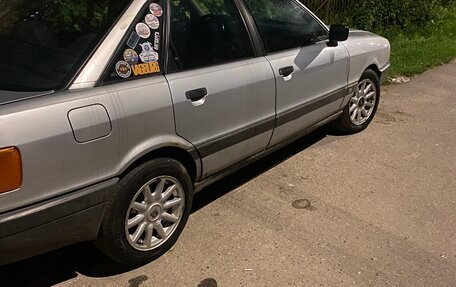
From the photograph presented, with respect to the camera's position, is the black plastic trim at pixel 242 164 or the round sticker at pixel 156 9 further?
the black plastic trim at pixel 242 164

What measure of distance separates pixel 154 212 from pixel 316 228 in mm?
1164

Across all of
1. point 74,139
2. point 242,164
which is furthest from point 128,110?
point 242,164

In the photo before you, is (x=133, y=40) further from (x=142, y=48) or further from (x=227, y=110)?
(x=227, y=110)

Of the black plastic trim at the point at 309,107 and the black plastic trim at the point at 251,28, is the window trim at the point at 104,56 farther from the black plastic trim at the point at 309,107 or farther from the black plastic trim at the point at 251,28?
the black plastic trim at the point at 309,107

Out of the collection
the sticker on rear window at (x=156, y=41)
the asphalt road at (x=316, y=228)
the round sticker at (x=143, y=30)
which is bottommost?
the asphalt road at (x=316, y=228)

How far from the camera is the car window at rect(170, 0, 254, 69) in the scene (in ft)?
9.88

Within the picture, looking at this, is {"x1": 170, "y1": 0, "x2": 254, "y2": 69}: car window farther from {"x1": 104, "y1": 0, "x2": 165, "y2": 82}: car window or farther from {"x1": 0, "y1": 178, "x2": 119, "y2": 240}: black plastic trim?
{"x1": 0, "y1": 178, "x2": 119, "y2": 240}: black plastic trim

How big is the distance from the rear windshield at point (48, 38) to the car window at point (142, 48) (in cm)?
13

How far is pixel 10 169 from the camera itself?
2.19 meters

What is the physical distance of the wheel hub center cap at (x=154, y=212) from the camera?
2.92m

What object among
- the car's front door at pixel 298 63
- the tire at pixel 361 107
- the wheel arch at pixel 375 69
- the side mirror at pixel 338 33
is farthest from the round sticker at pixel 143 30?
the wheel arch at pixel 375 69

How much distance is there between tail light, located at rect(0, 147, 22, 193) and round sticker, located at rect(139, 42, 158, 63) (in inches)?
35.5

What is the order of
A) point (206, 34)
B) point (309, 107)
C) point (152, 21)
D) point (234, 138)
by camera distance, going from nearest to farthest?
point (152, 21) → point (206, 34) → point (234, 138) → point (309, 107)

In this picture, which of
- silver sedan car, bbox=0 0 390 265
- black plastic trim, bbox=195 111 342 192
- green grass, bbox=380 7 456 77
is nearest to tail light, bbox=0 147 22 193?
silver sedan car, bbox=0 0 390 265
